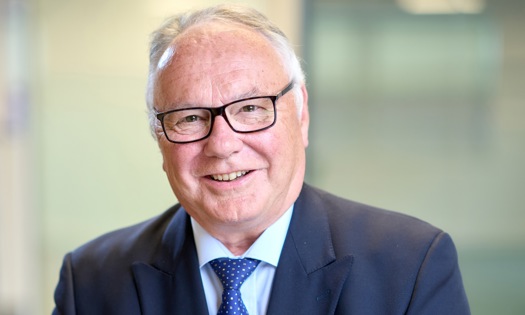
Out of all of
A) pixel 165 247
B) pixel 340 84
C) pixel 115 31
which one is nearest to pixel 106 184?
pixel 115 31

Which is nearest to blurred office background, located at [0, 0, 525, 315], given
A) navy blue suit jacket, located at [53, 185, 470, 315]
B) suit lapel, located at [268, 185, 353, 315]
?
navy blue suit jacket, located at [53, 185, 470, 315]

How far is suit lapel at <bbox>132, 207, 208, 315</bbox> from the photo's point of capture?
1.79 meters

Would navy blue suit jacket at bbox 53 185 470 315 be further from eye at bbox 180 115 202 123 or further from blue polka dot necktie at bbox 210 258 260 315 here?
eye at bbox 180 115 202 123

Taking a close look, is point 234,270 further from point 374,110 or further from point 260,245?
point 374,110

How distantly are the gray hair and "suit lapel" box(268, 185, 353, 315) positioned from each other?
0.28m

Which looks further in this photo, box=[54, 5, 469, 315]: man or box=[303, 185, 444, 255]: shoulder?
box=[303, 185, 444, 255]: shoulder

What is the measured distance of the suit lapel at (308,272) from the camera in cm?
172

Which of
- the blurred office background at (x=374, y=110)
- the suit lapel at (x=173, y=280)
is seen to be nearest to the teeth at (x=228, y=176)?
the suit lapel at (x=173, y=280)

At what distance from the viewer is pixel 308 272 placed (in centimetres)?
175

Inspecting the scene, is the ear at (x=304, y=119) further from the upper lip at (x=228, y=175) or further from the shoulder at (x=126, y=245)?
the shoulder at (x=126, y=245)

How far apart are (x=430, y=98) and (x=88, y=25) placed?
5.66ft

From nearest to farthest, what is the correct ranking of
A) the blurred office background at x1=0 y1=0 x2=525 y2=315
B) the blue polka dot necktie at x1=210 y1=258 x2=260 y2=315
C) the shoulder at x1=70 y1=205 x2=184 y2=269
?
the blue polka dot necktie at x1=210 y1=258 x2=260 y2=315 → the shoulder at x1=70 y1=205 x2=184 y2=269 → the blurred office background at x1=0 y1=0 x2=525 y2=315

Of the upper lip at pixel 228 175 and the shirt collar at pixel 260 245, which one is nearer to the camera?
the upper lip at pixel 228 175

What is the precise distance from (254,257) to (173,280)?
20 centimetres
